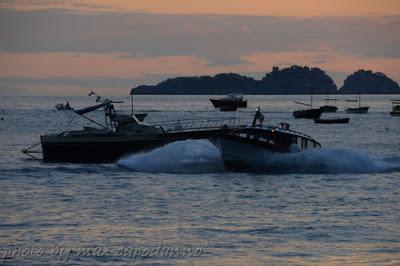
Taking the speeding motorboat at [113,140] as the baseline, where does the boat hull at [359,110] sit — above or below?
below

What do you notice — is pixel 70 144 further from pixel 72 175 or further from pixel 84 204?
pixel 84 204

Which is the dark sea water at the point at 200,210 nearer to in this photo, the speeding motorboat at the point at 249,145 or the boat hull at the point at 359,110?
the speeding motorboat at the point at 249,145

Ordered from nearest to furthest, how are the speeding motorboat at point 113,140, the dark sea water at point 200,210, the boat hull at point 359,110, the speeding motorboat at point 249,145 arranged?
the dark sea water at point 200,210
the speeding motorboat at point 249,145
the speeding motorboat at point 113,140
the boat hull at point 359,110

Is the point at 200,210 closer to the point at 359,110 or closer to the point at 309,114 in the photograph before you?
the point at 309,114

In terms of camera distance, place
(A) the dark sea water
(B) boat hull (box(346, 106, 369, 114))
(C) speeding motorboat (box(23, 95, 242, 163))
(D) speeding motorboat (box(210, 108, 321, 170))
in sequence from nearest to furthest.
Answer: (A) the dark sea water
(D) speeding motorboat (box(210, 108, 321, 170))
(C) speeding motorboat (box(23, 95, 242, 163))
(B) boat hull (box(346, 106, 369, 114))

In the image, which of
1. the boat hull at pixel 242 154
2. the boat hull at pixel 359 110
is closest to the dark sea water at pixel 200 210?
the boat hull at pixel 242 154

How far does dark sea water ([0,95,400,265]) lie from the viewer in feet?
81.8

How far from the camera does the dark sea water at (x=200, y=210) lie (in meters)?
24.9

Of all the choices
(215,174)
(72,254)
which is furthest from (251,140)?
(72,254)

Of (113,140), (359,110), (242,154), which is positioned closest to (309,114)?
(359,110)

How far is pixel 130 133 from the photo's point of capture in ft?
182

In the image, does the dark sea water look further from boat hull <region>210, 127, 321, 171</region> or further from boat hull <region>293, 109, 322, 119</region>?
boat hull <region>293, 109, 322, 119</region>

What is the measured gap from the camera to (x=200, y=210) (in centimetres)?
3322

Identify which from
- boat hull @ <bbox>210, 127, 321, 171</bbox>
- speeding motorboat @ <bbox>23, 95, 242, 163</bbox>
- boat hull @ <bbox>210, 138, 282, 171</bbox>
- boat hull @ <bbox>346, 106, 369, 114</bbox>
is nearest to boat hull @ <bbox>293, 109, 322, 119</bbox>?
boat hull @ <bbox>346, 106, 369, 114</bbox>
